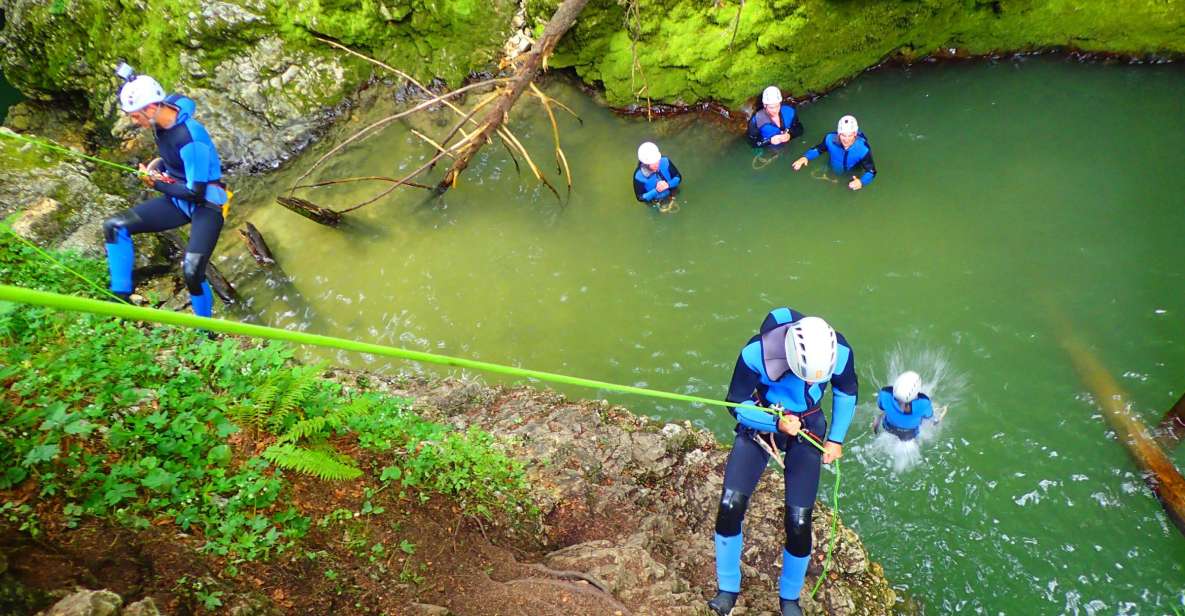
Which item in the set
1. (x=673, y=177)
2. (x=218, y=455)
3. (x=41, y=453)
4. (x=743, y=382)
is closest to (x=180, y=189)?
(x=218, y=455)

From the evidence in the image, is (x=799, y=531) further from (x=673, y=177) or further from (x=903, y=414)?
(x=673, y=177)

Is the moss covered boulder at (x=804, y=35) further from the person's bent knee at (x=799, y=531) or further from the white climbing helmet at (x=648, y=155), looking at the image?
the person's bent knee at (x=799, y=531)

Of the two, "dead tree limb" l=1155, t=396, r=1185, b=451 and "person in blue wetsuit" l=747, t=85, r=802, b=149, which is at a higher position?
"person in blue wetsuit" l=747, t=85, r=802, b=149

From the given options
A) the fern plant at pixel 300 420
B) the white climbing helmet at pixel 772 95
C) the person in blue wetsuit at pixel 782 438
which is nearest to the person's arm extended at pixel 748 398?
the person in blue wetsuit at pixel 782 438

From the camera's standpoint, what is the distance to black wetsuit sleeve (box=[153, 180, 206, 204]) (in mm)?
5992

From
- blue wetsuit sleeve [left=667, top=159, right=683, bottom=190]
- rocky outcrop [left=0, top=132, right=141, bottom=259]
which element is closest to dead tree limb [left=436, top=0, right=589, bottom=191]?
blue wetsuit sleeve [left=667, top=159, right=683, bottom=190]

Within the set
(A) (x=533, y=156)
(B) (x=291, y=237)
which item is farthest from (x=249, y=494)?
(A) (x=533, y=156)

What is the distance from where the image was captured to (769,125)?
309 inches

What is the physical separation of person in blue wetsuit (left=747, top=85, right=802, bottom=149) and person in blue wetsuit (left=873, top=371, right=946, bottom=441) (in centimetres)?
366

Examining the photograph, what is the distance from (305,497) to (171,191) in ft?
13.1

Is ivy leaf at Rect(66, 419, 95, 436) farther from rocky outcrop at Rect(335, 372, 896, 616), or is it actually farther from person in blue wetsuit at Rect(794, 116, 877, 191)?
person in blue wetsuit at Rect(794, 116, 877, 191)

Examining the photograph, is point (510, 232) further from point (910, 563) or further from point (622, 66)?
→ point (910, 563)

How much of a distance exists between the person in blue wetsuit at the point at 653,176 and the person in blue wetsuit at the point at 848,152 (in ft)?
5.41

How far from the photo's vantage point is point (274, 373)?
13.6 ft
